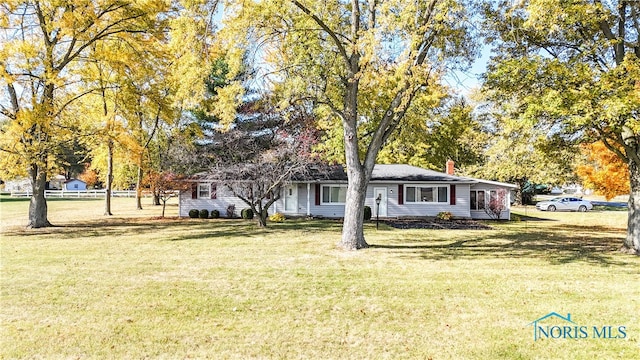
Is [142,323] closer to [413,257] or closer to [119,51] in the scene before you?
[413,257]

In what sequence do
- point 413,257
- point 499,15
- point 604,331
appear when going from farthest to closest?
point 499,15 < point 413,257 < point 604,331

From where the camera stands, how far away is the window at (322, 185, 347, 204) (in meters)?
25.6

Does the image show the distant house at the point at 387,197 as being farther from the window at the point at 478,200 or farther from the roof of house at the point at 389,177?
the window at the point at 478,200

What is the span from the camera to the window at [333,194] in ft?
84.0

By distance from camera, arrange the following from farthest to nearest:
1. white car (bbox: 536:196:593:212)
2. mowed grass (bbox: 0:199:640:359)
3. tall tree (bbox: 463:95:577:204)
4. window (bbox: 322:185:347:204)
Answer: white car (bbox: 536:196:593:212) < window (bbox: 322:185:347:204) < tall tree (bbox: 463:95:577:204) < mowed grass (bbox: 0:199:640:359)

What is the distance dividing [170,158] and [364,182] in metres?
16.9

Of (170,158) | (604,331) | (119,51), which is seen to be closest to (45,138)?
(119,51)

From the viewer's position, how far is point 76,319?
6023 millimetres

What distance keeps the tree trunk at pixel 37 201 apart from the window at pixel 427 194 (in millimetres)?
19033

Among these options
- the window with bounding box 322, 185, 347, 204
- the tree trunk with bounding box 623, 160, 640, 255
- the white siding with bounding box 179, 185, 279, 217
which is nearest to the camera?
the tree trunk with bounding box 623, 160, 640, 255

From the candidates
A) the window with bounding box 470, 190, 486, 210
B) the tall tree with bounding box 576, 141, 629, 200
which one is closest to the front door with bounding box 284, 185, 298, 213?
the window with bounding box 470, 190, 486, 210

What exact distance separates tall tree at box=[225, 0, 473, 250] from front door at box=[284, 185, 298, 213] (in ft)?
38.9

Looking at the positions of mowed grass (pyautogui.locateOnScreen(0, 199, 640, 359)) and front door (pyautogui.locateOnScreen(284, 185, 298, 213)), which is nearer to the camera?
mowed grass (pyautogui.locateOnScreen(0, 199, 640, 359))

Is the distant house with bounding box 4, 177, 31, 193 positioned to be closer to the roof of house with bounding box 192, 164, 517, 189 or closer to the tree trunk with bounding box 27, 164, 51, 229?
the tree trunk with bounding box 27, 164, 51, 229
